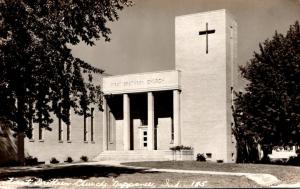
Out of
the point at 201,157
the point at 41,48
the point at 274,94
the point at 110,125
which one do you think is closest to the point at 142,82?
the point at 110,125

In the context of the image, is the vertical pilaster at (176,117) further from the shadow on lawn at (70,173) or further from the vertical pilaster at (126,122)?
the shadow on lawn at (70,173)

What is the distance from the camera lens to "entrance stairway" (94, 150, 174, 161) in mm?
38875

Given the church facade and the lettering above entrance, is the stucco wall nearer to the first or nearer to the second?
the church facade

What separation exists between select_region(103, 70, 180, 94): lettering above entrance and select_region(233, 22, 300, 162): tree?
6.14 metres

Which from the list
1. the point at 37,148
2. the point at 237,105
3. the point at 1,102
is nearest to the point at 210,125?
the point at 237,105

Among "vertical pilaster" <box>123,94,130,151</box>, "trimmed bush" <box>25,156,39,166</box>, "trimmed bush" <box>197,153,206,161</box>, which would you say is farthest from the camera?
"vertical pilaster" <box>123,94,130,151</box>

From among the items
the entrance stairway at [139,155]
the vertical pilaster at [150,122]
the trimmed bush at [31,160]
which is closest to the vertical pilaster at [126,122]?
the entrance stairway at [139,155]

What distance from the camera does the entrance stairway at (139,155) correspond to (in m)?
38.9

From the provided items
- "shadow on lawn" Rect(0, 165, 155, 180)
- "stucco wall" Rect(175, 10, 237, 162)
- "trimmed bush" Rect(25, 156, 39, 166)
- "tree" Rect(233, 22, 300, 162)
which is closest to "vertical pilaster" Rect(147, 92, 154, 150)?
"stucco wall" Rect(175, 10, 237, 162)

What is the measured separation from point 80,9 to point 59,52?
2.00 meters

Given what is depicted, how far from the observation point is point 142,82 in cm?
4334

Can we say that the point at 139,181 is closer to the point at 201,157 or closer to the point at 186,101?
the point at 201,157

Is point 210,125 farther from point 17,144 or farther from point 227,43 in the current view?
point 17,144

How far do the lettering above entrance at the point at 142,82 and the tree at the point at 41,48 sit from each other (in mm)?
20016
